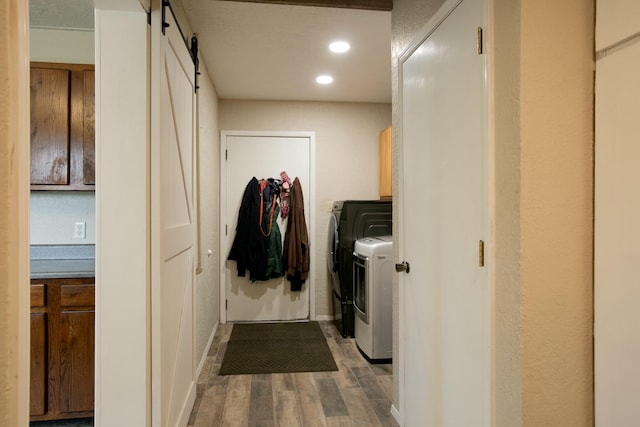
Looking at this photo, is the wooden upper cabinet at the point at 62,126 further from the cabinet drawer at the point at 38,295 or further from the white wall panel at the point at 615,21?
the white wall panel at the point at 615,21

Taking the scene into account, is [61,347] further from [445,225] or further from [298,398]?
[445,225]

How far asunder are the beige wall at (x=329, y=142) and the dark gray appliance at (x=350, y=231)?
486mm

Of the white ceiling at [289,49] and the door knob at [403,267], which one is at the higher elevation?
the white ceiling at [289,49]

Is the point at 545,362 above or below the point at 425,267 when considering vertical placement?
below

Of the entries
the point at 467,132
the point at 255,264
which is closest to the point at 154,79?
the point at 467,132

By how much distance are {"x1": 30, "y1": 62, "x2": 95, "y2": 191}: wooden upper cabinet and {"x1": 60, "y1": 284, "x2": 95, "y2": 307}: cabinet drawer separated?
0.62 m

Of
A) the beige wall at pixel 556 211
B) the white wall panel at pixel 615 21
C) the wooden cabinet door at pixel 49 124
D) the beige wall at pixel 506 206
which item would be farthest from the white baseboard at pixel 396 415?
the wooden cabinet door at pixel 49 124

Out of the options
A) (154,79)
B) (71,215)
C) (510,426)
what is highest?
(154,79)

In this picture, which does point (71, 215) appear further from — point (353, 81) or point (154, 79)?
point (353, 81)

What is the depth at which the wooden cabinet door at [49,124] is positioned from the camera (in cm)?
221

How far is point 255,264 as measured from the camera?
388cm

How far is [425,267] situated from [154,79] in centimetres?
145

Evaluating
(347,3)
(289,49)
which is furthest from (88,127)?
(347,3)

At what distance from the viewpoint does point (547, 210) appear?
43.3 inches
